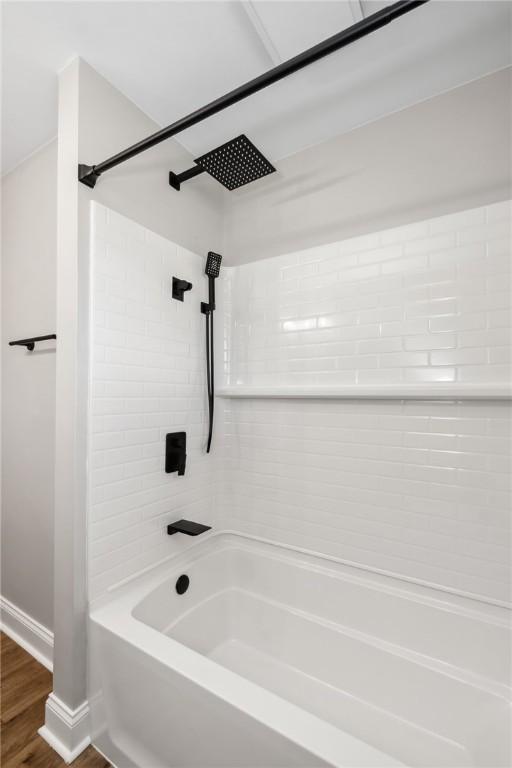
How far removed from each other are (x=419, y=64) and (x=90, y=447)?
1880 millimetres

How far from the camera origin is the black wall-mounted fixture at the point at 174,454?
162 cm

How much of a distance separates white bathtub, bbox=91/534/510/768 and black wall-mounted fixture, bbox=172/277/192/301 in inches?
48.5

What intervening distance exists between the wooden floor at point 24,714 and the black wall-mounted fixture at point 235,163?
2.23 m

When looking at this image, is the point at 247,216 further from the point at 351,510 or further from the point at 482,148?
the point at 351,510

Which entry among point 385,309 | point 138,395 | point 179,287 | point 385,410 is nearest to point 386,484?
point 385,410

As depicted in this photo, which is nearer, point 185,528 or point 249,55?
point 249,55

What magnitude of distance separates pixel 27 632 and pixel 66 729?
27.3 inches

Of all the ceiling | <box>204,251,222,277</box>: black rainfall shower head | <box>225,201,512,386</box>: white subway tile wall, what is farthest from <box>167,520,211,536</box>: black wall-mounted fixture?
the ceiling

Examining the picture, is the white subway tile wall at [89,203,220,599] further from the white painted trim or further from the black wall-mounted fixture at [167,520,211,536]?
the white painted trim

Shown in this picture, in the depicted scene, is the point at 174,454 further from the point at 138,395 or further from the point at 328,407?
the point at 328,407

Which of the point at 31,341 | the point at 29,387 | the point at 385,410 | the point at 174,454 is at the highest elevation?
the point at 31,341

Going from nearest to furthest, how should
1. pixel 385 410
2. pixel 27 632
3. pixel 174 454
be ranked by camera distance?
pixel 385 410 → pixel 174 454 → pixel 27 632

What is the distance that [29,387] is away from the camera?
1834mm

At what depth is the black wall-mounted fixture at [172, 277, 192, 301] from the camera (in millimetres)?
1674
